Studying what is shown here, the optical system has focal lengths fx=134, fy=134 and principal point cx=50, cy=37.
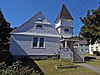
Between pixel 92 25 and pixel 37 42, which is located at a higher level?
pixel 92 25

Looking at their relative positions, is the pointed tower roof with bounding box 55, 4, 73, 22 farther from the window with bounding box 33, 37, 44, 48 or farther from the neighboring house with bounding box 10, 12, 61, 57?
the window with bounding box 33, 37, 44, 48

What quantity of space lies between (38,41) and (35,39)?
616 mm

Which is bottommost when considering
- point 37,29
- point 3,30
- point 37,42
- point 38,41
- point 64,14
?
point 37,42

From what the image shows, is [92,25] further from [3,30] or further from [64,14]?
[3,30]

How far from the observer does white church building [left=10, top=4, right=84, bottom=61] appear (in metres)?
21.6

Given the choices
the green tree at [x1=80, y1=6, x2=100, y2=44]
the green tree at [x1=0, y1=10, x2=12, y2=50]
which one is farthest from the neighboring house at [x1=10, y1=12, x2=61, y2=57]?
the green tree at [x1=0, y1=10, x2=12, y2=50]

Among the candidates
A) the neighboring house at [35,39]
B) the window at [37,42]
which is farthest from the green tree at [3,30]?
the window at [37,42]

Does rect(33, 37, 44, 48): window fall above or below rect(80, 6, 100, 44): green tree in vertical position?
below

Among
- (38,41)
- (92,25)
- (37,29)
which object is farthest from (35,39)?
(92,25)

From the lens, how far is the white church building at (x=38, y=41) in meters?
21.6

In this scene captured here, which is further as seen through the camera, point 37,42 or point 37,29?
point 37,29

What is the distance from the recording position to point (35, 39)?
22.8 metres

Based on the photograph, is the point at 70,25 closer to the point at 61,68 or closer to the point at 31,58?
the point at 31,58

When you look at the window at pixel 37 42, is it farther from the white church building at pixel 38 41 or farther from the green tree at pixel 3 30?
the green tree at pixel 3 30
